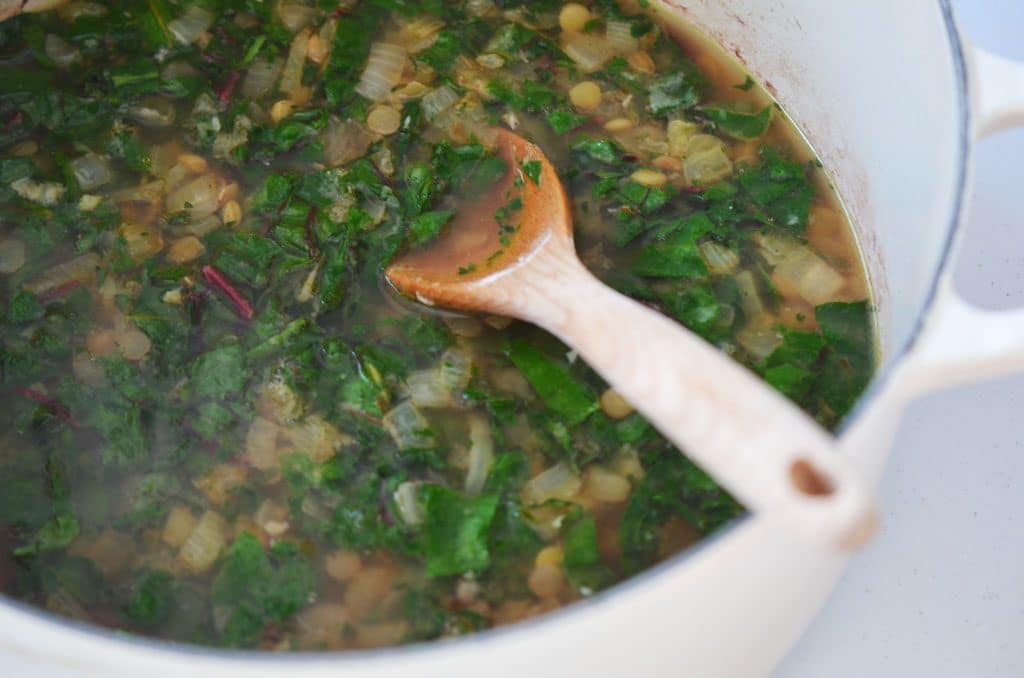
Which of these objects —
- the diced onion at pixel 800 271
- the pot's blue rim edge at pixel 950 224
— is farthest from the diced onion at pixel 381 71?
the pot's blue rim edge at pixel 950 224

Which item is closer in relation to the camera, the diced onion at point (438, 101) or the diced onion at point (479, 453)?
the diced onion at point (479, 453)

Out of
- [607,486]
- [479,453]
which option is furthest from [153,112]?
[607,486]

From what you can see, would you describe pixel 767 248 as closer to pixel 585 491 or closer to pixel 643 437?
pixel 643 437

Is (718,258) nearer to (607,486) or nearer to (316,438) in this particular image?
(607,486)

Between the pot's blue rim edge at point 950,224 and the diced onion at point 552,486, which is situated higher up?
the pot's blue rim edge at point 950,224

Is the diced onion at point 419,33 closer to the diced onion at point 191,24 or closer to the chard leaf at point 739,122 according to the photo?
the diced onion at point 191,24

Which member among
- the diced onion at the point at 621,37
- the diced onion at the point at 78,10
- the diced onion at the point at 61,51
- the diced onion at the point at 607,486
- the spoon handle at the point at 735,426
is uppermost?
the spoon handle at the point at 735,426

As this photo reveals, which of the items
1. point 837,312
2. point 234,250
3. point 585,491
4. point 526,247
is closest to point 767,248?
point 837,312

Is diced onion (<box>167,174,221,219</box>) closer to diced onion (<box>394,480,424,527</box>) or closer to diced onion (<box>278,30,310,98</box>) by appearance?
diced onion (<box>278,30,310,98</box>)
